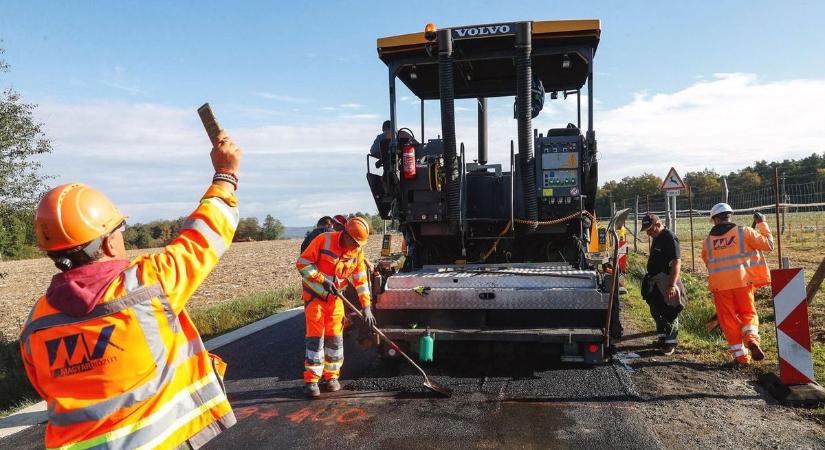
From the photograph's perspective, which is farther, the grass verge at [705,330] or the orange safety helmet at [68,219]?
the grass verge at [705,330]

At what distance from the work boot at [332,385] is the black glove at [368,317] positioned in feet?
1.99

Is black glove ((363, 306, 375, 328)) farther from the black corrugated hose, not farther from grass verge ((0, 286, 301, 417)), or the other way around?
grass verge ((0, 286, 301, 417))

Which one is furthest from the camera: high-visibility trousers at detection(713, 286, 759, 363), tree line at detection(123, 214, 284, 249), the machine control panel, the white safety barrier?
tree line at detection(123, 214, 284, 249)

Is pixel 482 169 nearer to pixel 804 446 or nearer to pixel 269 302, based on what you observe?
pixel 804 446

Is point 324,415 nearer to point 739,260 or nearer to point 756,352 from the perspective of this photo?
point 756,352

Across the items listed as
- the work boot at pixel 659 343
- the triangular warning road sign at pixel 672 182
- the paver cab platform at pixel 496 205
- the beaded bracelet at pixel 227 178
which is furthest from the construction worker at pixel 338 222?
the triangular warning road sign at pixel 672 182

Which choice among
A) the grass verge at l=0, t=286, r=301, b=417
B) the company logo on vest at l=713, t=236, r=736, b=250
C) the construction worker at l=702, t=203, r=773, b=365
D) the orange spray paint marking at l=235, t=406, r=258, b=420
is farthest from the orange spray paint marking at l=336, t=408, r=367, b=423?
the company logo on vest at l=713, t=236, r=736, b=250

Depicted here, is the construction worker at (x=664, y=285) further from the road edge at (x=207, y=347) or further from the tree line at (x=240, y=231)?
the tree line at (x=240, y=231)

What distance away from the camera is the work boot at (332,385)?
218 inches

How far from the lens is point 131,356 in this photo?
187 cm

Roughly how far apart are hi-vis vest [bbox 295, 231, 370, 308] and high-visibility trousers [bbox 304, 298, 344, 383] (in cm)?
14

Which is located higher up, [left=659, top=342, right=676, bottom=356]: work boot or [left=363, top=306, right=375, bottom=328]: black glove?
[left=363, top=306, right=375, bottom=328]: black glove

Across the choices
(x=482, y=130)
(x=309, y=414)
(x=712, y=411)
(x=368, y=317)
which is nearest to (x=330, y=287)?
(x=368, y=317)

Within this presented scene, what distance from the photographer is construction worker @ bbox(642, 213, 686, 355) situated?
6.54m
